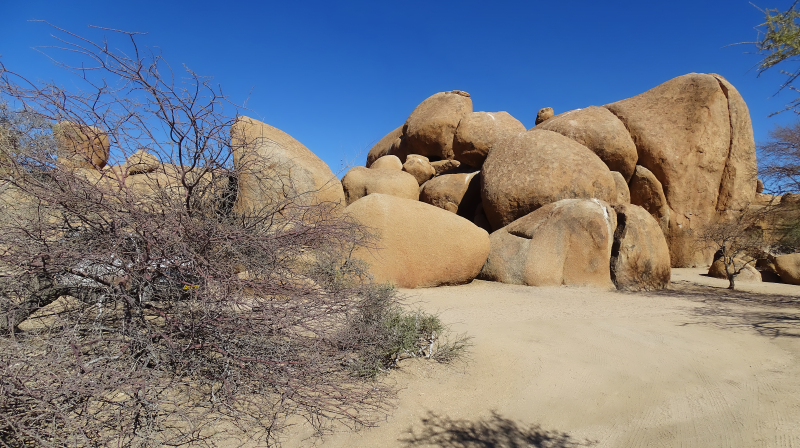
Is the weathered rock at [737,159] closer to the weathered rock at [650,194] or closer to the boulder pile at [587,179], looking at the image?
the boulder pile at [587,179]

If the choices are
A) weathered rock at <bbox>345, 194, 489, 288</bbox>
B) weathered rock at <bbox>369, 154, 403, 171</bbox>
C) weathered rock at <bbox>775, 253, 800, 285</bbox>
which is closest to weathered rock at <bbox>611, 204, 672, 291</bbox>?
weathered rock at <bbox>345, 194, 489, 288</bbox>

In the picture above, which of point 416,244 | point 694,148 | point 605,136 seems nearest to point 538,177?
point 605,136

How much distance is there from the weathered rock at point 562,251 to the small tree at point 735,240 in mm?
2779

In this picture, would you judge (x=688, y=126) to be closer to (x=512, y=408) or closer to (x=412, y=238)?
(x=412, y=238)

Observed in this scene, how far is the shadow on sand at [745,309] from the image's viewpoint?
17.1ft

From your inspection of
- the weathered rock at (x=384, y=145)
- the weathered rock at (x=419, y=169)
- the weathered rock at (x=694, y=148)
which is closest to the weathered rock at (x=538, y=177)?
the weathered rock at (x=419, y=169)

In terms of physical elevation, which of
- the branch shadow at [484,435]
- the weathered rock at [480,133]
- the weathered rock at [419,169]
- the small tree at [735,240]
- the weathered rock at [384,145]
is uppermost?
the weathered rock at [384,145]

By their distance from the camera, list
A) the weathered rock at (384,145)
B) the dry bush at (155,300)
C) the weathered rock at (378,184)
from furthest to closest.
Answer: the weathered rock at (384,145)
the weathered rock at (378,184)
the dry bush at (155,300)

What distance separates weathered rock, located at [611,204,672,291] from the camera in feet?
27.1

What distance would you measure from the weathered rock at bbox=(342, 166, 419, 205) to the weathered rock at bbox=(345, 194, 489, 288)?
379 cm

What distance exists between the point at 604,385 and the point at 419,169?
10705 mm

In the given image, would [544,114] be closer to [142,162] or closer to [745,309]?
[745,309]

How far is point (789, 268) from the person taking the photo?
1048 centimetres

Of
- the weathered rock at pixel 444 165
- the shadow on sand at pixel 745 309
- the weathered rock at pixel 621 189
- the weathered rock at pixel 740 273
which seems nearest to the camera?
the shadow on sand at pixel 745 309
